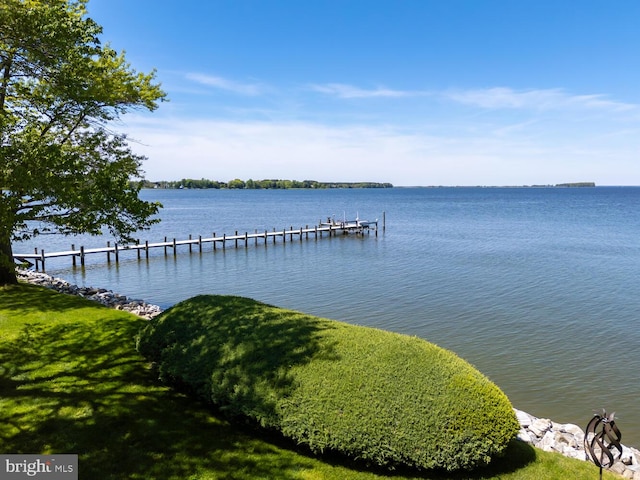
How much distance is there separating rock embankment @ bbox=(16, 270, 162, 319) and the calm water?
3.86 meters

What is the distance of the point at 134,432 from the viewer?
7.11 meters

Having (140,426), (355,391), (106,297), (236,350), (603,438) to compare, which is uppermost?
(236,350)

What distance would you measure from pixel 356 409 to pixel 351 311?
1321cm

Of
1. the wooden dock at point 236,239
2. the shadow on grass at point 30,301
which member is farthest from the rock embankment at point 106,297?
the wooden dock at point 236,239

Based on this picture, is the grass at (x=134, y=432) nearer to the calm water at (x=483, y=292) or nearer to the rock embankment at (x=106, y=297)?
the rock embankment at (x=106, y=297)

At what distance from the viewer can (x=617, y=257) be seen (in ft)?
109

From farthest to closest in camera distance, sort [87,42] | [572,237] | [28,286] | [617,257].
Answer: [572,237]
[617,257]
[28,286]
[87,42]

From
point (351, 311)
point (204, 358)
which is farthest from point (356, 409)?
point (351, 311)

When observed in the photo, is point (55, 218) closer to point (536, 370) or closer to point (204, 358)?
point (204, 358)

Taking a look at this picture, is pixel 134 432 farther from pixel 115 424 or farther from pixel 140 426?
pixel 115 424

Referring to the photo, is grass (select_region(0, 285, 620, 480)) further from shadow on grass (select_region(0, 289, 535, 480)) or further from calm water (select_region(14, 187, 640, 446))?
calm water (select_region(14, 187, 640, 446))

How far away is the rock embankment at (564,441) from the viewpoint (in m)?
7.56

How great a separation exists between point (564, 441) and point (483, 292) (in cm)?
1458

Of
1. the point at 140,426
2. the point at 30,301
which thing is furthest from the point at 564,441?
the point at 30,301
